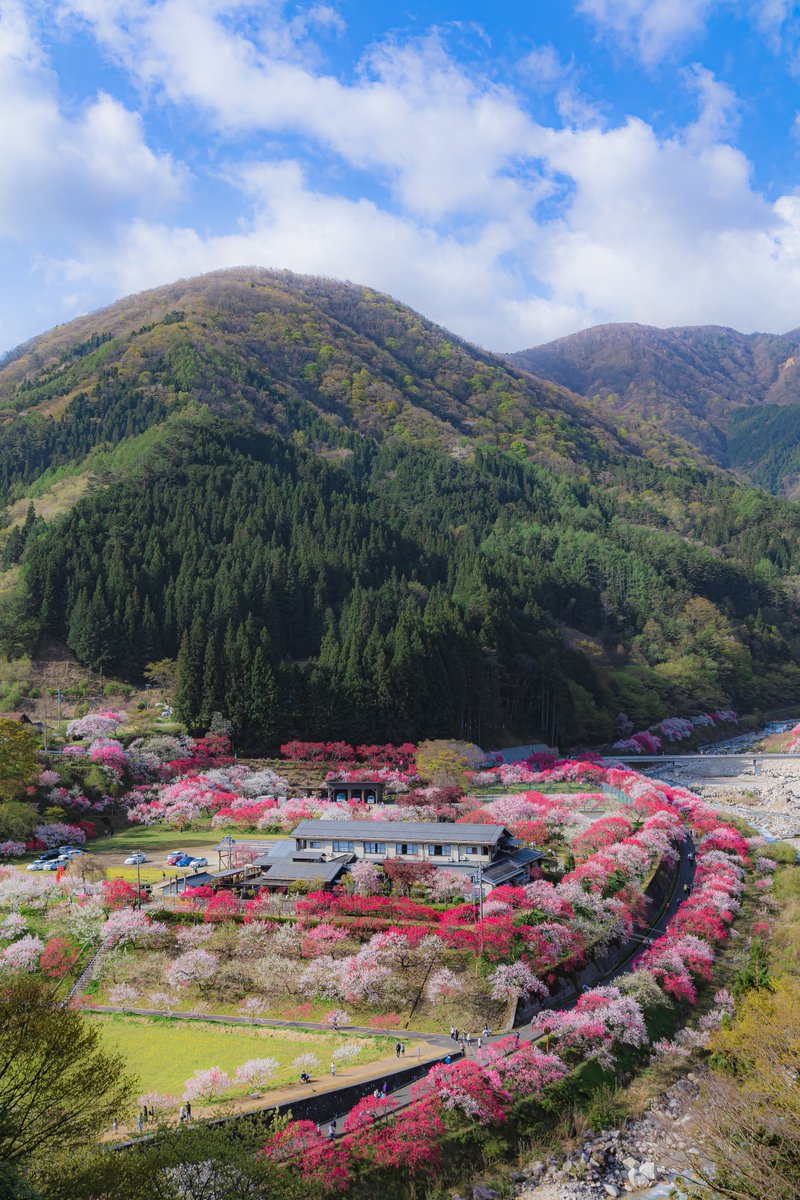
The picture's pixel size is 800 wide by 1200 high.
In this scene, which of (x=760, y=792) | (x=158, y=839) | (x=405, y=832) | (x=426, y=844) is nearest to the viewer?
(x=426, y=844)

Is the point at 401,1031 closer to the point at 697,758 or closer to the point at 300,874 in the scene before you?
the point at 300,874

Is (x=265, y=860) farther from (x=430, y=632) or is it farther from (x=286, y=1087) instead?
(x=430, y=632)

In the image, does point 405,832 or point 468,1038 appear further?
point 405,832

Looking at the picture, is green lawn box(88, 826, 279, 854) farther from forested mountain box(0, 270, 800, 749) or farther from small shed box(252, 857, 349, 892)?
forested mountain box(0, 270, 800, 749)

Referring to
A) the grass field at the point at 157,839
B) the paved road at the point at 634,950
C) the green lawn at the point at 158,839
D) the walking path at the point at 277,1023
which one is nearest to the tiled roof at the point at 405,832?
the green lawn at the point at 158,839

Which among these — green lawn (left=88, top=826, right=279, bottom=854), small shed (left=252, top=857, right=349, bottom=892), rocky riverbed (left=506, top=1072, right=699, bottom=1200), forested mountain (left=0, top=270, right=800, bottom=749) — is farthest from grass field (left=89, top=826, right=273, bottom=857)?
rocky riverbed (left=506, top=1072, right=699, bottom=1200)

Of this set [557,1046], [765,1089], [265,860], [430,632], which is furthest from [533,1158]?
[430,632]

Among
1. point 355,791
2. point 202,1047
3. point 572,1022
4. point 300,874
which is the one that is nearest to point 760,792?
point 355,791
